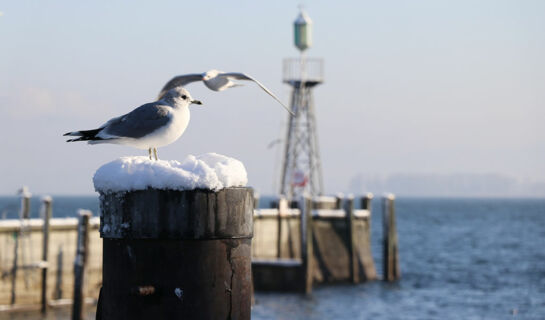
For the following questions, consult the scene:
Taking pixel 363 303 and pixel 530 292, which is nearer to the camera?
pixel 363 303

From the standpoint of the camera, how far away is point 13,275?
81.0 ft

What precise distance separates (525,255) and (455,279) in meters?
22.4

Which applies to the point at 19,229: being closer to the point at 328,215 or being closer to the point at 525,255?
the point at 328,215

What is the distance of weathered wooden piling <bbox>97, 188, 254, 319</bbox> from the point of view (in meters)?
3.16

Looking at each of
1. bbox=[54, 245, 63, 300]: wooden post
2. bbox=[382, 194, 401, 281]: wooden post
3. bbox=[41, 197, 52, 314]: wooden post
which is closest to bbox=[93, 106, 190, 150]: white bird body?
bbox=[41, 197, 52, 314]: wooden post

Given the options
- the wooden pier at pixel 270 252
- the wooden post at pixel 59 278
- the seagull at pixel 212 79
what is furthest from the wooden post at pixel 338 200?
the seagull at pixel 212 79

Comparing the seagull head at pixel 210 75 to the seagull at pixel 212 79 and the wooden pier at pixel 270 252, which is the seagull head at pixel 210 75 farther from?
the wooden pier at pixel 270 252

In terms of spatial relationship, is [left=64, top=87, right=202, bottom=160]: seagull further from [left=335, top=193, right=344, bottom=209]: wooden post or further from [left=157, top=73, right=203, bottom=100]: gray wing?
[left=335, top=193, right=344, bottom=209]: wooden post

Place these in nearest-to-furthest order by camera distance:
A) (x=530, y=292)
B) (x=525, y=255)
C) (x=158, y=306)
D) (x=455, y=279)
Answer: (x=158, y=306)
(x=530, y=292)
(x=455, y=279)
(x=525, y=255)

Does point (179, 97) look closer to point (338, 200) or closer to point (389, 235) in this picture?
point (389, 235)

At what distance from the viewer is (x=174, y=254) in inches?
124

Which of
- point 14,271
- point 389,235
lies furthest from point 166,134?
point 389,235

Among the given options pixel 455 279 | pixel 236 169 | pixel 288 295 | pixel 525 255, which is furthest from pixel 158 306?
pixel 525 255

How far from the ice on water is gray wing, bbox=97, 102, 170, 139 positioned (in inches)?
39.4
